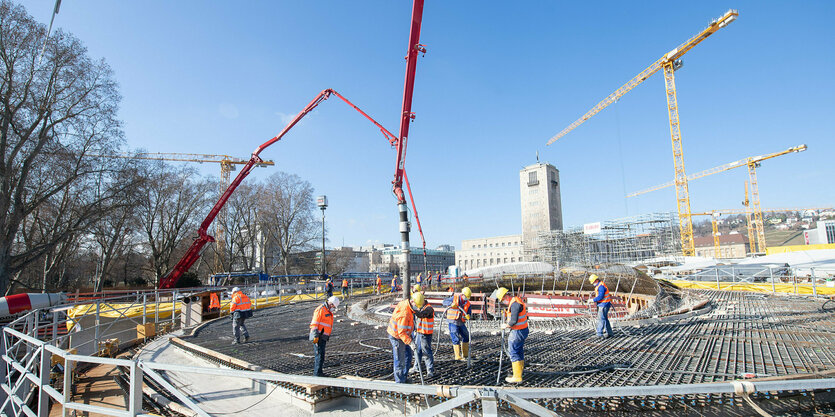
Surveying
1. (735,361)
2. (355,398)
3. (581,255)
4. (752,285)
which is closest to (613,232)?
(581,255)

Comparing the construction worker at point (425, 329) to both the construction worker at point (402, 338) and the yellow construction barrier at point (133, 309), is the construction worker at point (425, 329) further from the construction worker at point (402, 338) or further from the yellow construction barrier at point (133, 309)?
the yellow construction barrier at point (133, 309)

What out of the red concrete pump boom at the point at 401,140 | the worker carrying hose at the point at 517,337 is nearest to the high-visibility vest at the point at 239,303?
the worker carrying hose at the point at 517,337

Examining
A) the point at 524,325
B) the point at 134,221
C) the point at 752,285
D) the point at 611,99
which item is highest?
the point at 611,99

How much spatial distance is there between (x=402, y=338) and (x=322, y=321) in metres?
1.41

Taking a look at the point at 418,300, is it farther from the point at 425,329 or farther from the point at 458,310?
the point at 458,310

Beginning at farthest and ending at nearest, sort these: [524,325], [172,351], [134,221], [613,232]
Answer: [613,232], [134,221], [172,351], [524,325]

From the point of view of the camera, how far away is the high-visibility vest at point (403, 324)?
19.0 ft

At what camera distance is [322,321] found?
6277mm

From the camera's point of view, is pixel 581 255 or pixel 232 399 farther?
pixel 581 255

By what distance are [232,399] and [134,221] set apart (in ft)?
95.0

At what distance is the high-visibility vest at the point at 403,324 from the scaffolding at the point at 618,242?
42686 mm

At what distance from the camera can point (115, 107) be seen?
20250 mm

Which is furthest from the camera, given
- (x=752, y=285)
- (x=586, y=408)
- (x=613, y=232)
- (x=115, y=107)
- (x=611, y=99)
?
(x=611, y=99)

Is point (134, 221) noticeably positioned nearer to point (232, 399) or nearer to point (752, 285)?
point (232, 399)
